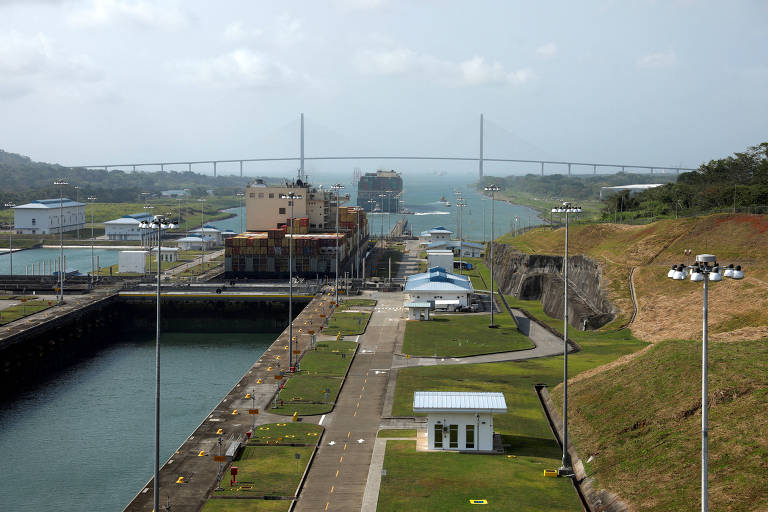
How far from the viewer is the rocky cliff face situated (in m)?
79.9

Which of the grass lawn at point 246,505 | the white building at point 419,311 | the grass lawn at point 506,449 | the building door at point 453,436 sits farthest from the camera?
the white building at point 419,311

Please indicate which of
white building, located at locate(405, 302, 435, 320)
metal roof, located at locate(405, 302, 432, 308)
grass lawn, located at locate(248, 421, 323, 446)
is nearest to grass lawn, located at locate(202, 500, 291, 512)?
grass lawn, located at locate(248, 421, 323, 446)

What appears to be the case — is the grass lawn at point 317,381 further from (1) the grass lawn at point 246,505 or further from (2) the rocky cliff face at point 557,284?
(2) the rocky cliff face at point 557,284

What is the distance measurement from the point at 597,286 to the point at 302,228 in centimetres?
5820

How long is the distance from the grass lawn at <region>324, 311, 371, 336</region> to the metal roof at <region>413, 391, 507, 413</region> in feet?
98.9

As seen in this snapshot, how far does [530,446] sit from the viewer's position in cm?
4231

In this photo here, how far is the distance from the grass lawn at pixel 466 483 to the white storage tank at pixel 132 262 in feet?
280

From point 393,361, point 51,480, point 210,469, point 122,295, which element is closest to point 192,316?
point 122,295

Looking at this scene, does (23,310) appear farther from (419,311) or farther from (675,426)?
(675,426)

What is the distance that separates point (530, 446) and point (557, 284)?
51.5 m

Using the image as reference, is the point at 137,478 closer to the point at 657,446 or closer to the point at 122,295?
the point at 657,446

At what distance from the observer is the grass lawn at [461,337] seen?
66812mm

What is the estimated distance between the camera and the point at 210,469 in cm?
3853

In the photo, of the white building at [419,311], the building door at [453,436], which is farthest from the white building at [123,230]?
the building door at [453,436]
